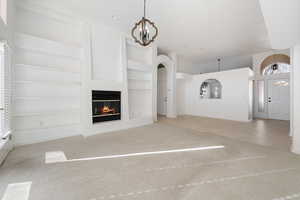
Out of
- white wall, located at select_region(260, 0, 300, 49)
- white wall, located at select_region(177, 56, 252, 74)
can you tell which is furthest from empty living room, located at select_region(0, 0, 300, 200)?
white wall, located at select_region(177, 56, 252, 74)

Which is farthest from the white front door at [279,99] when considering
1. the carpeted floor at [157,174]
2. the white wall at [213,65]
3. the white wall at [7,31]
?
the white wall at [7,31]

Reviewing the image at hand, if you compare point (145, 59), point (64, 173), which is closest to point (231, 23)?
point (145, 59)

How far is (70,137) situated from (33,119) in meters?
0.99

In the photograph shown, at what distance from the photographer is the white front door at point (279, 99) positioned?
6.65 meters

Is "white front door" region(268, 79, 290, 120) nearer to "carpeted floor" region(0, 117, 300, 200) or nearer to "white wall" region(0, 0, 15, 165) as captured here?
"carpeted floor" region(0, 117, 300, 200)

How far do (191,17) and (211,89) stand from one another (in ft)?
16.2

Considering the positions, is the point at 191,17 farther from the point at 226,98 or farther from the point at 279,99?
the point at 279,99

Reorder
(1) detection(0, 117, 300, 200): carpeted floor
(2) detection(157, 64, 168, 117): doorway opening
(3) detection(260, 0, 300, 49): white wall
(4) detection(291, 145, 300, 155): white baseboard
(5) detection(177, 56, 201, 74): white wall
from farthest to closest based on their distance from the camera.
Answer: (5) detection(177, 56, 201, 74): white wall < (2) detection(157, 64, 168, 117): doorway opening < (4) detection(291, 145, 300, 155): white baseboard < (3) detection(260, 0, 300, 49): white wall < (1) detection(0, 117, 300, 200): carpeted floor

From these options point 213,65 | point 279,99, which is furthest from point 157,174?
point 213,65

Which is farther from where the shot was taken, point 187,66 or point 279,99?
point 187,66

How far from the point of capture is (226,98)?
7.12m

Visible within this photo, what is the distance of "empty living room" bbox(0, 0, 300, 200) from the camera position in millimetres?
1790

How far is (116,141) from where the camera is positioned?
11.7ft

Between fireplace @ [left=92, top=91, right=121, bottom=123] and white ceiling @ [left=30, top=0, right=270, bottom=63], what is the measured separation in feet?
7.54
